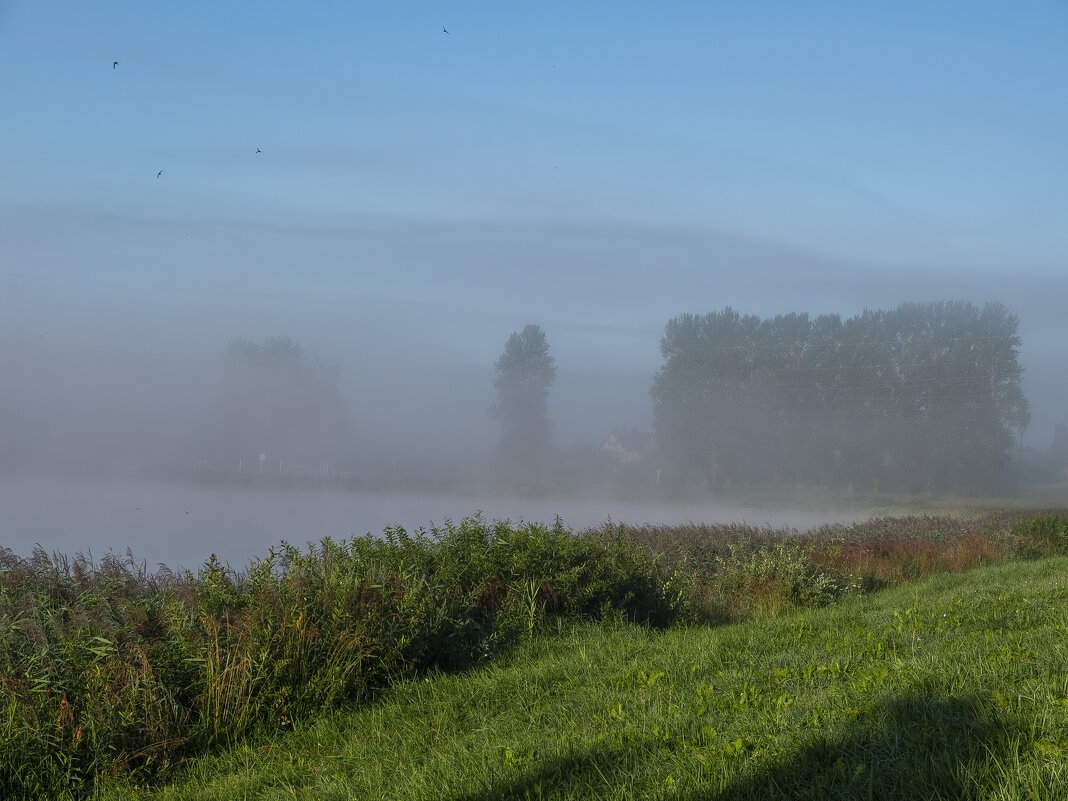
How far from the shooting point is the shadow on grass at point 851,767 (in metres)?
2.96

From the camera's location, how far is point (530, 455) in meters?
67.1

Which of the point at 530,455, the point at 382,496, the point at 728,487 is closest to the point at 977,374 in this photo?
the point at 728,487

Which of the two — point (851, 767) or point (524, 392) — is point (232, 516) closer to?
point (851, 767)

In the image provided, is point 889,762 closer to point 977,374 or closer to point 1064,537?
point 1064,537

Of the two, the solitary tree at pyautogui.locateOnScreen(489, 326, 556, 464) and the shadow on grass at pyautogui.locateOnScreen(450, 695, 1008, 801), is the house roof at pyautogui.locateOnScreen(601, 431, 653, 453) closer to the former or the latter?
the solitary tree at pyautogui.locateOnScreen(489, 326, 556, 464)

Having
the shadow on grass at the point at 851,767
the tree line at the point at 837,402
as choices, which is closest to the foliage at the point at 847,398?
the tree line at the point at 837,402

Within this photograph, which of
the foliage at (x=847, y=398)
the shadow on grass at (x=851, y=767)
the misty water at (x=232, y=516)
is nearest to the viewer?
the shadow on grass at (x=851, y=767)

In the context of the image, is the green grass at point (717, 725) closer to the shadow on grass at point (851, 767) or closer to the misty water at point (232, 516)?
the shadow on grass at point (851, 767)

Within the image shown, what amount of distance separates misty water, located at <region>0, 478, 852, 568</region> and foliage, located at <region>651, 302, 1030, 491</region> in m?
12.3

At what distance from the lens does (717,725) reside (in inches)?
153

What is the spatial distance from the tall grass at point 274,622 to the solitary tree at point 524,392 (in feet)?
193

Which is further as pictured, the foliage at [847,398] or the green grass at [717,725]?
the foliage at [847,398]

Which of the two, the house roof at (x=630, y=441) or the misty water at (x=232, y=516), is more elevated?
the house roof at (x=630, y=441)

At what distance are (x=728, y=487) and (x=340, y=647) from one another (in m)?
54.1
